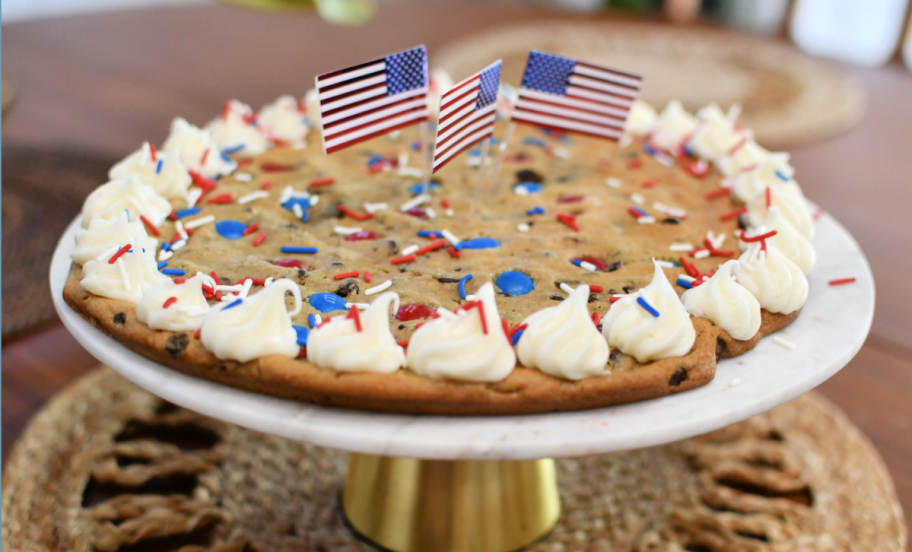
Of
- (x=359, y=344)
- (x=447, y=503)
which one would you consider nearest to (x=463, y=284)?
(x=359, y=344)

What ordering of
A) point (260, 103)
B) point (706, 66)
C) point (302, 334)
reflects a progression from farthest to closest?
point (706, 66) < point (260, 103) < point (302, 334)

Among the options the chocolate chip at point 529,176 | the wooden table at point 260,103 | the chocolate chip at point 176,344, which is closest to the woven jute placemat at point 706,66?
the wooden table at point 260,103

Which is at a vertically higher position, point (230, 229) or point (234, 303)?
point (234, 303)

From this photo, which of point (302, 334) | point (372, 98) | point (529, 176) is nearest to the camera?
point (302, 334)

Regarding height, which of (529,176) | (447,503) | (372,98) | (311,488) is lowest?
(311,488)

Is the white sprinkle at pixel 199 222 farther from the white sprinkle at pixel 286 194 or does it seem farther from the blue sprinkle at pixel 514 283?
the blue sprinkle at pixel 514 283

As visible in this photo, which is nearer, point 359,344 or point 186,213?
point 359,344

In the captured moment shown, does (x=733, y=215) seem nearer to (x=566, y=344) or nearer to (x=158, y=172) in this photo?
(x=566, y=344)
